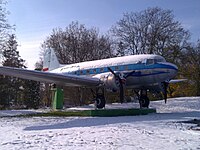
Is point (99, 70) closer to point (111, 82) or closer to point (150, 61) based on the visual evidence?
point (111, 82)

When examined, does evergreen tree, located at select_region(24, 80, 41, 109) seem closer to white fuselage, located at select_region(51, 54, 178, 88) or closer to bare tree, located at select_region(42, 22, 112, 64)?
bare tree, located at select_region(42, 22, 112, 64)

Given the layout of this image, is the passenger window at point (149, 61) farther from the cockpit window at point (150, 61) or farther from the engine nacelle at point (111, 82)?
the engine nacelle at point (111, 82)

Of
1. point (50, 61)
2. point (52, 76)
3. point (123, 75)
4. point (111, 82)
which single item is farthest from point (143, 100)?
point (50, 61)

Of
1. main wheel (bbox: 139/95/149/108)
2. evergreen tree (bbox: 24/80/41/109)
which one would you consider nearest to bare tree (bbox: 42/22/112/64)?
evergreen tree (bbox: 24/80/41/109)

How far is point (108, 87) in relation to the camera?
17.7m

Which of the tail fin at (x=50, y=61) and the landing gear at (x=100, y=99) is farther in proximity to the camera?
the tail fin at (x=50, y=61)

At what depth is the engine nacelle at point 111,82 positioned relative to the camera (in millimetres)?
17188

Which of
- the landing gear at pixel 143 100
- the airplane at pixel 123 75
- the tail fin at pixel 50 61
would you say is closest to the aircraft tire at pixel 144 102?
the landing gear at pixel 143 100

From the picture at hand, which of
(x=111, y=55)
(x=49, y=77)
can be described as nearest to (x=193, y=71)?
(x=111, y=55)

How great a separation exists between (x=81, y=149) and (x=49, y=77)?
11.9m

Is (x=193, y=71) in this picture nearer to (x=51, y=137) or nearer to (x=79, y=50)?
(x=79, y=50)

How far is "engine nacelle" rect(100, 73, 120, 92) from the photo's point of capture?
17188 millimetres

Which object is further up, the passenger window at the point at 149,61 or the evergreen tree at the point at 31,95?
the passenger window at the point at 149,61

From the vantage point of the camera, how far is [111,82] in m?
17.3
